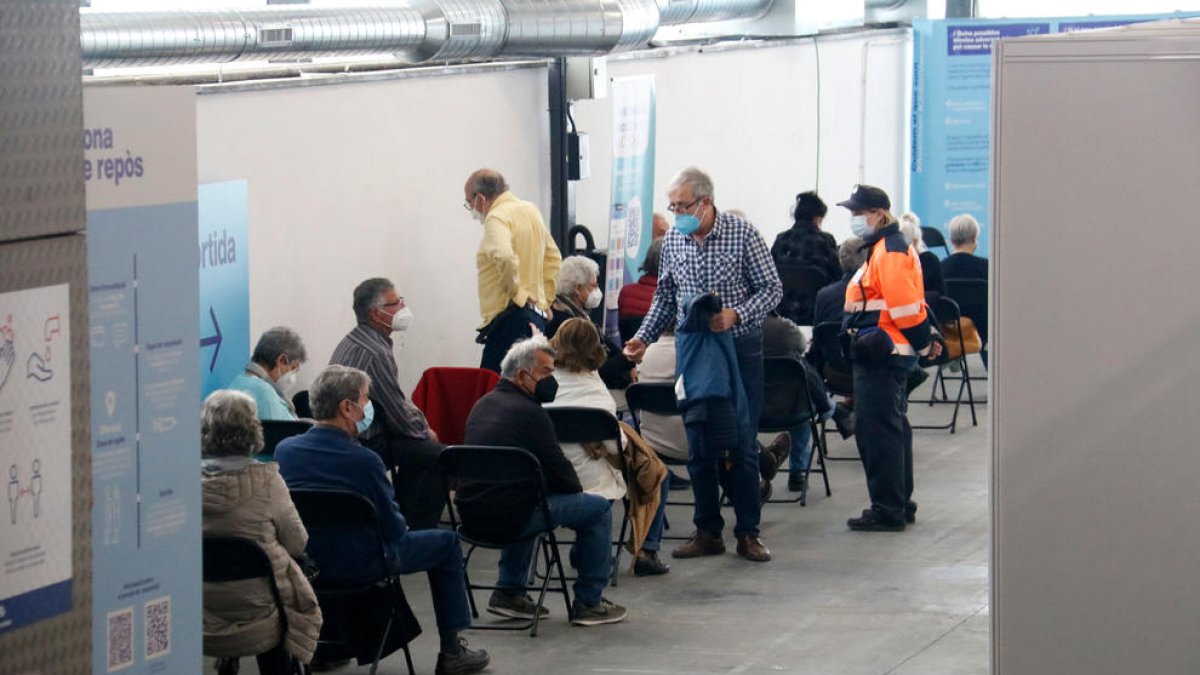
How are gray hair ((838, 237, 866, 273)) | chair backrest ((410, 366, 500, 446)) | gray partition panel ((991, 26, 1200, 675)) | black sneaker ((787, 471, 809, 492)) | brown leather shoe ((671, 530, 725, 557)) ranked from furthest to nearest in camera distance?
1. gray hair ((838, 237, 866, 273))
2. black sneaker ((787, 471, 809, 492))
3. chair backrest ((410, 366, 500, 446))
4. brown leather shoe ((671, 530, 725, 557))
5. gray partition panel ((991, 26, 1200, 675))

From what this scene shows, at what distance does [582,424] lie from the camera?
6.29m

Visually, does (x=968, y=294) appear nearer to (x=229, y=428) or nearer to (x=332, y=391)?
(x=332, y=391)

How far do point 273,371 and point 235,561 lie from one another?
1780 millimetres

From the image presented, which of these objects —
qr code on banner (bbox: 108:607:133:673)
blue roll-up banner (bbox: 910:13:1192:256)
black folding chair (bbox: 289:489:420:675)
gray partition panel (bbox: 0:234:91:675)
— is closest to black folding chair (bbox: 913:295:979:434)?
blue roll-up banner (bbox: 910:13:1192:256)

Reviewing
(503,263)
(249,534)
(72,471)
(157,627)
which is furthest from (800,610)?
(72,471)

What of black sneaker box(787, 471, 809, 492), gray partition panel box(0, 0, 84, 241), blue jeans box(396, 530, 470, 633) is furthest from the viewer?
black sneaker box(787, 471, 809, 492)

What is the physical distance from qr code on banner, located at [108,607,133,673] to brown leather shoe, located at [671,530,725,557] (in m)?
4.31

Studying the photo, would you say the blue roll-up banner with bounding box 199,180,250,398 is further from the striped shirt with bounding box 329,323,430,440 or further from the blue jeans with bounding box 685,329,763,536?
the blue jeans with bounding box 685,329,763,536

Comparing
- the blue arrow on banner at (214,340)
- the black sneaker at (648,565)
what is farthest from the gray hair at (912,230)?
the blue arrow on banner at (214,340)

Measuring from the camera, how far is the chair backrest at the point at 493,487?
584 centimetres

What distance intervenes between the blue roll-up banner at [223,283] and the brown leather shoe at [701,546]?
6.36ft

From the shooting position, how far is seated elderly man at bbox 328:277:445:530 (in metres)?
6.77

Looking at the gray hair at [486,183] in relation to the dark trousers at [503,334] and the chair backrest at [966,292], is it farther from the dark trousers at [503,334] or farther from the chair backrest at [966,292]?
the chair backrest at [966,292]

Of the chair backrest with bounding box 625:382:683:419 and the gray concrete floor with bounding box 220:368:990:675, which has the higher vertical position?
the chair backrest with bounding box 625:382:683:419
